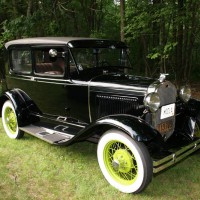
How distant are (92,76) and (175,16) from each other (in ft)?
13.4

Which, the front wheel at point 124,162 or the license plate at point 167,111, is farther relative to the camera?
the license plate at point 167,111

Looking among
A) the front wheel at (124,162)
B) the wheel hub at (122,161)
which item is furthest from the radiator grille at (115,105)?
the wheel hub at (122,161)

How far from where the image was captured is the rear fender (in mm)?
4770

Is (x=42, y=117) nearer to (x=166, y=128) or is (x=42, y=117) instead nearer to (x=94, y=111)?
(x=94, y=111)

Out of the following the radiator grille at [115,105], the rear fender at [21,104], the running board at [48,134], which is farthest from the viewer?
the rear fender at [21,104]

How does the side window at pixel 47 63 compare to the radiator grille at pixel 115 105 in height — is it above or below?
above

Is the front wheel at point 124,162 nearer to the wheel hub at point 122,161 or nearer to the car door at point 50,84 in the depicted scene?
the wheel hub at point 122,161

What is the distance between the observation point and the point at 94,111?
3.99 metres

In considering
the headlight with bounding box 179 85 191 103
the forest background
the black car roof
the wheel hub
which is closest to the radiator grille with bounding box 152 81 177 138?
the headlight with bounding box 179 85 191 103

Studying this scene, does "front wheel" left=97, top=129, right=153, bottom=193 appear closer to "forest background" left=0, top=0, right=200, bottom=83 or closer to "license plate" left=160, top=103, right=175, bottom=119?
"license plate" left=160, top=103, right=175, bottom=119

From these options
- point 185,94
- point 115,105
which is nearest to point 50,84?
point 115,105

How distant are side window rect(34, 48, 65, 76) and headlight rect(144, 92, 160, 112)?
1.57 m

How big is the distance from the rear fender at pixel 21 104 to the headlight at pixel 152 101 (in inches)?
94.0

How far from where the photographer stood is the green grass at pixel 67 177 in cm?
325
